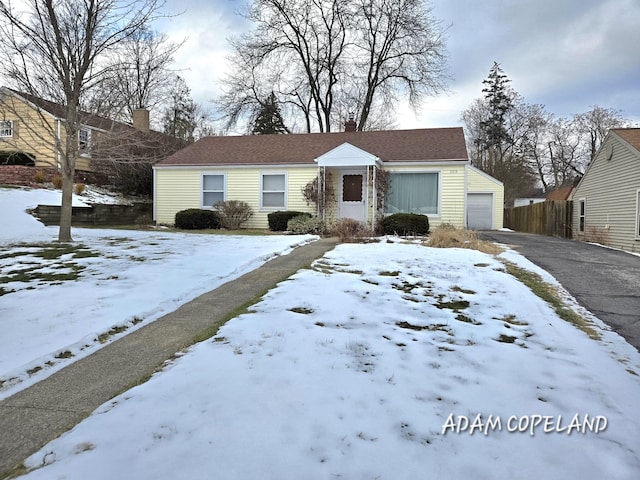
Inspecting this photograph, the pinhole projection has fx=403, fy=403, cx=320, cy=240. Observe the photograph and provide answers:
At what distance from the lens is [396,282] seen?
5.75 m

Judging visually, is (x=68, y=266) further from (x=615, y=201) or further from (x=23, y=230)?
(x=615, y=201)

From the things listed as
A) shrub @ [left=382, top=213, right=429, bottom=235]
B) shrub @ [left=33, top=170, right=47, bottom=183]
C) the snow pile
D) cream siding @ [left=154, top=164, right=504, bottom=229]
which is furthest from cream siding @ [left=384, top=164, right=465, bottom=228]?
shrub @ [left=33, top=170, right=47, bottom=183]

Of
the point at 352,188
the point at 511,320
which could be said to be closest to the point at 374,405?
the point at 511,320

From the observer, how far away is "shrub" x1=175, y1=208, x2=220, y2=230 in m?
15.7

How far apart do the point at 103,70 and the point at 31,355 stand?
792 centimetres

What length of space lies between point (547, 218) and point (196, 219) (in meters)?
16.2

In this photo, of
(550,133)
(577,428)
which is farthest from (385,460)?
(550,133)

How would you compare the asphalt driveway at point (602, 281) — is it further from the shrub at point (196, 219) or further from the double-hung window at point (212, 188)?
the double-hung window at point (212, 188)

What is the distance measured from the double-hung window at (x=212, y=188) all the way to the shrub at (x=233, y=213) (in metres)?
0.71

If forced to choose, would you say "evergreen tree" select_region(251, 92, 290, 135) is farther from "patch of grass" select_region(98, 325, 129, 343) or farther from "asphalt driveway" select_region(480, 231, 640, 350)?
"patch of grass" select_region(98, 325, 129, 343)

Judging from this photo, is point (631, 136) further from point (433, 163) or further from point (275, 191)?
point (275, 191)

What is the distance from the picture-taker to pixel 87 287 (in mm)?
5297

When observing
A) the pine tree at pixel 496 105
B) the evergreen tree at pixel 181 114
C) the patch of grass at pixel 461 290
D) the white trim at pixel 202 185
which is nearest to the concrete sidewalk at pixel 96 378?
the patch of grass at pixel 461 290

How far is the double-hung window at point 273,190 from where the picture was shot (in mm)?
16062
